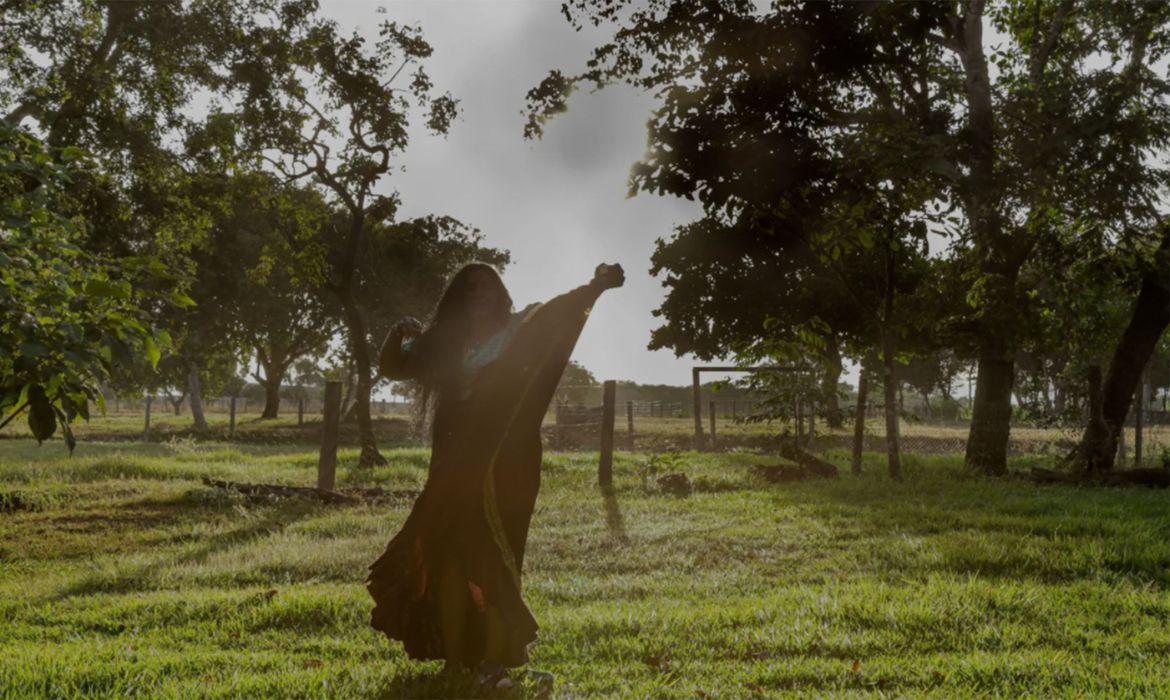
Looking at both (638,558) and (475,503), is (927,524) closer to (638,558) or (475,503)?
(638,558)

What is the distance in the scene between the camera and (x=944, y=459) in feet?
63.9

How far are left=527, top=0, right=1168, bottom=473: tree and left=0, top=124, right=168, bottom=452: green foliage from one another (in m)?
8.01

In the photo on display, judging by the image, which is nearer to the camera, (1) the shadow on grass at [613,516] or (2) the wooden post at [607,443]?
(1) the shadow on grass at [613,516]

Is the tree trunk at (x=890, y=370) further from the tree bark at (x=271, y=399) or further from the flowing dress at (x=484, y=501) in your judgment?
the tree bark at (x=271, y=399)

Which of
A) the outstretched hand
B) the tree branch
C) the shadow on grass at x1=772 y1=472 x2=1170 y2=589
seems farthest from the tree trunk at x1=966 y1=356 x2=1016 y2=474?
the outstretched hand

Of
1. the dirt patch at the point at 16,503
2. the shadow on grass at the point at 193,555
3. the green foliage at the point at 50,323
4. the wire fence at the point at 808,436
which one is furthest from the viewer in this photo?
the wire fence at the point at 808,436

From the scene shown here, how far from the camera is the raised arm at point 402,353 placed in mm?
5016

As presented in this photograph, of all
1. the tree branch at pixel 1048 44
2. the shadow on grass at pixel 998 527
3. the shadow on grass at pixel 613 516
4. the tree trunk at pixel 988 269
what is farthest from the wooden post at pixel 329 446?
the tree branch at pixel 1048 44

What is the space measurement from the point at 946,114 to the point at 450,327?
13.7 meters

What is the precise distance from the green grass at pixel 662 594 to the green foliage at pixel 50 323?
150 centimetres

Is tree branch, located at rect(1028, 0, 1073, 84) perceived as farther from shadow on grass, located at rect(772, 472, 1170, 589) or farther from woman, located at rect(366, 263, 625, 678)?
woman, located at rect(366, 263, 625, 678)

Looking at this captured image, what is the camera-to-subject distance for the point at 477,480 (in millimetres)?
4625

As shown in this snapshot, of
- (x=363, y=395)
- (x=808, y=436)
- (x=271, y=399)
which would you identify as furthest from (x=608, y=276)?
(x=271, y=399)

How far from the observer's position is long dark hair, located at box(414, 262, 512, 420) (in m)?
4.89
